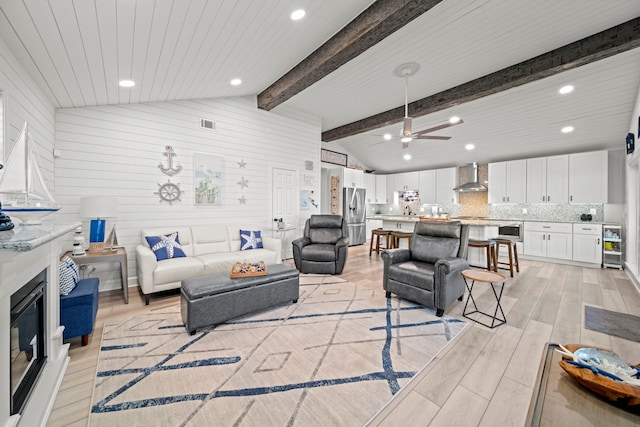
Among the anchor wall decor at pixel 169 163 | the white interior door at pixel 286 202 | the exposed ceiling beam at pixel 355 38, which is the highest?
the exposed ceiling beam at pixel 355 38

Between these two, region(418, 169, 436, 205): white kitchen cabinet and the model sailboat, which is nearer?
the model sailboat

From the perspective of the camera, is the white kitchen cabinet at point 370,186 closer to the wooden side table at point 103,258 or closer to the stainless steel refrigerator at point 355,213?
the stainless steel refrigerator at point 355,213

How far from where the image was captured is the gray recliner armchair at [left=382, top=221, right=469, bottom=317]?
9.67 feet

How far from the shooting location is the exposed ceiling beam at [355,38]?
252 centimetres

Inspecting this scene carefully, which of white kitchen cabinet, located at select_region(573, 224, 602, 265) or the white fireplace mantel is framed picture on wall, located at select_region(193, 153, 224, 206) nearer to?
the white fireplace mantel

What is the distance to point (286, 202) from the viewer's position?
5785 mm

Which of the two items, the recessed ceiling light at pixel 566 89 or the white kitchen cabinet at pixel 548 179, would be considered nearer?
the recessed ceiling light at pixel 566 89

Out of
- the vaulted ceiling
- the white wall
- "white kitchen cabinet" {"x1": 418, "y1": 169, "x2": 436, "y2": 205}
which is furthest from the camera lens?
"white kitchen cabinet" {"x1": 418, "y1": 169, "x2": 436, "y2": 205}

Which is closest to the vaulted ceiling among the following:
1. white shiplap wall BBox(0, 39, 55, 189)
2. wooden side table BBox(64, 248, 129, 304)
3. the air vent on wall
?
white shiplap wall BBox(0, 39, 55, 189)

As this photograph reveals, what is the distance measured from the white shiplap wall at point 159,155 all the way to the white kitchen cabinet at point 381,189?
Result: 408 cm

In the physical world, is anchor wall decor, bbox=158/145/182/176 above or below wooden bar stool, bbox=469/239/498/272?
above

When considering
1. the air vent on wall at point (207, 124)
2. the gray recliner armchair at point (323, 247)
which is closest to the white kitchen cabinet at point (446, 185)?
the gray recliner armchair at point (323, 247)

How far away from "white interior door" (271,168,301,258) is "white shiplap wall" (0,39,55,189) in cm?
332

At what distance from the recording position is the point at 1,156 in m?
1.92
